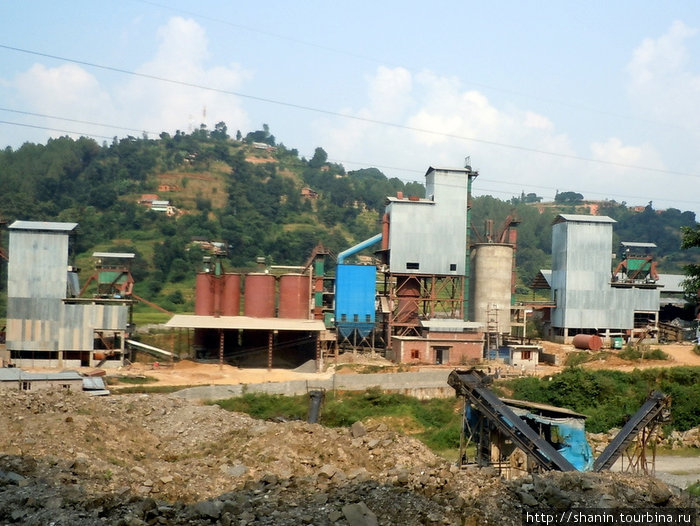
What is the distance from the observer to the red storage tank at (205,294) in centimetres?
5622

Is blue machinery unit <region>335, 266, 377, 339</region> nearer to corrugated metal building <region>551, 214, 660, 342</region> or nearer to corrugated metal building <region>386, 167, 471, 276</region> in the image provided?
corrugated metal building <region>386, 167, 471, 276</region>

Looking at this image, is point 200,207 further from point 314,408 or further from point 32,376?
point 314,408

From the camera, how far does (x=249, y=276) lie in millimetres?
56438

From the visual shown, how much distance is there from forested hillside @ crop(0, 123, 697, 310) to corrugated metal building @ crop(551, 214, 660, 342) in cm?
4137

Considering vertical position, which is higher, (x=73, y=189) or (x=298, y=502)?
(x=73, y=189)

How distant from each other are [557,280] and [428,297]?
11.9 metres

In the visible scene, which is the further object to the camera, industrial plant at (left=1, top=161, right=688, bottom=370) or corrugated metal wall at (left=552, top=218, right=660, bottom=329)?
corrugated metal wall at (left=552, top=218, right=660, bottom=329)

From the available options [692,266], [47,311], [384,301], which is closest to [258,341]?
[384,301]

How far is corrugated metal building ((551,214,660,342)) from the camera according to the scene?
6062cm

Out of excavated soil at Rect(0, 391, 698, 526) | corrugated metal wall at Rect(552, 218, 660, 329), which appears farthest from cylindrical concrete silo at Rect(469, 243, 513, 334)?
excavated soil at Rect(0, 391, 698, 526)

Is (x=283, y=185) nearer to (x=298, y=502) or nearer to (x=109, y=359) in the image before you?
(x=109, y=359)

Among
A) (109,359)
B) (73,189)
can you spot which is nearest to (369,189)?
(73,189)

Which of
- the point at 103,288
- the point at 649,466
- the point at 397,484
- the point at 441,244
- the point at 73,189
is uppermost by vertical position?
the point at 73,189

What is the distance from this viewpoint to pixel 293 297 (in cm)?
5569
